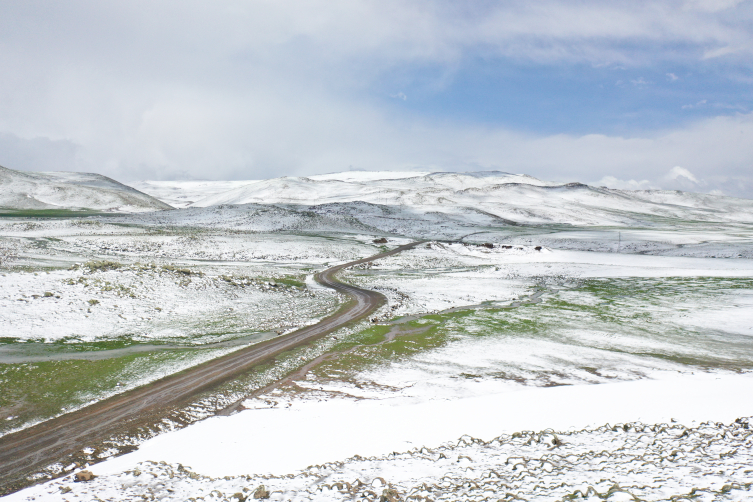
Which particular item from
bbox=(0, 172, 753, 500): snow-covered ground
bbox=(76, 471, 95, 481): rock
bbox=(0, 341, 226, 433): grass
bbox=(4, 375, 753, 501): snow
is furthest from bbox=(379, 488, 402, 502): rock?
bbox=(0, 341, 226, 433): grass

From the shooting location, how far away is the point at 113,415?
1775 cm

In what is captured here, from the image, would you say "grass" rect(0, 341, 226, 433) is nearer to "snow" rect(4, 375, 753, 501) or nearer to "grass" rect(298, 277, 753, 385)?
"snow" rect(4, 375, 753, 501)

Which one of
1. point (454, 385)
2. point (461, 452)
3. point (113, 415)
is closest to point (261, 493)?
point (461, 452)

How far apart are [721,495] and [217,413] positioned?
56.1ft

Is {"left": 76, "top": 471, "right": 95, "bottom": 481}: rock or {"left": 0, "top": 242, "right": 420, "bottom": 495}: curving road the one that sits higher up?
{"left": 76, "top": 471, "right": 95, "bottom": 481}: rock

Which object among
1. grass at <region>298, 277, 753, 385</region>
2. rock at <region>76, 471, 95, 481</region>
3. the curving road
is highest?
grass at <region>298, 277, 753, 385</region>

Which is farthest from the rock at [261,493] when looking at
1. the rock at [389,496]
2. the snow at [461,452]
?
the rock at [389,496]

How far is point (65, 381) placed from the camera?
20906 mm

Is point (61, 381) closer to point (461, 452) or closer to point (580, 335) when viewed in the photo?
point (461, 452)

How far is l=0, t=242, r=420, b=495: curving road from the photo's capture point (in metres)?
14.2

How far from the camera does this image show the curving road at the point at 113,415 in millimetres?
14234

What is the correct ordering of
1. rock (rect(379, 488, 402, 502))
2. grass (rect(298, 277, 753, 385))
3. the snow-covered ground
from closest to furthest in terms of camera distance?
rock (rect(379, 488, 402, 502)) → the snow-covered ground → grass (rect(298, 277, 753, 385))

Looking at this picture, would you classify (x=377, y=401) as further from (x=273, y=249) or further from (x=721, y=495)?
(x=273, y=249)

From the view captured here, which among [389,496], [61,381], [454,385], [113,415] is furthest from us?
[454,385]
